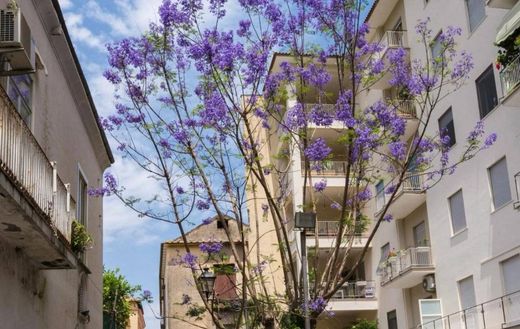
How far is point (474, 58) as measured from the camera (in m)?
23.9

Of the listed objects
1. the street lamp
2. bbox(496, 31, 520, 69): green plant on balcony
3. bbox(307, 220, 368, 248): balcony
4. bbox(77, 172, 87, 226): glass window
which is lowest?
the street lamp

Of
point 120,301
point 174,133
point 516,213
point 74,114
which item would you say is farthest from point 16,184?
point 120,301

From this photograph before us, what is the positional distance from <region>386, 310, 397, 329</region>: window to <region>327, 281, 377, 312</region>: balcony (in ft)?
3.82

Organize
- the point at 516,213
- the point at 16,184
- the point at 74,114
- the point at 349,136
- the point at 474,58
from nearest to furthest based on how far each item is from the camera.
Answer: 1. the point at 16,184
2. the point at 349,136
3. the point at 74,114
4. the point at 516,213
5. the point at 474,58

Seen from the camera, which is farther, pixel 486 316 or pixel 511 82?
pixel 486 316

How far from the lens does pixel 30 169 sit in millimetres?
10375

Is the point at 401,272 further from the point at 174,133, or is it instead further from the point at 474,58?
the point at 174,133

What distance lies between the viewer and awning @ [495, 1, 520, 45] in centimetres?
1938

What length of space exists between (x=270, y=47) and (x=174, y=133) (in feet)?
7.95

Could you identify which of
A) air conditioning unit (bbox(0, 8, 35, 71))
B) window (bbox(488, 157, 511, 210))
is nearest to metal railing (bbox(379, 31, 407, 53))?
window (bbox(488, 157, 511, 210))

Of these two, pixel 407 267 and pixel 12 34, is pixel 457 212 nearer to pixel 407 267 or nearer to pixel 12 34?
pixel 407 267

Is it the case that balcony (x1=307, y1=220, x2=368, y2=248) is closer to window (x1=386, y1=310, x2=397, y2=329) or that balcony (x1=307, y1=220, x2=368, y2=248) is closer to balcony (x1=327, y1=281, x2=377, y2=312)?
balcony (x1=327, y1=281, x2=377, y2=312)

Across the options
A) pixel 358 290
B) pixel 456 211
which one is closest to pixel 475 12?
pixel 456 211

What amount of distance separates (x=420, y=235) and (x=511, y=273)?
798cm
